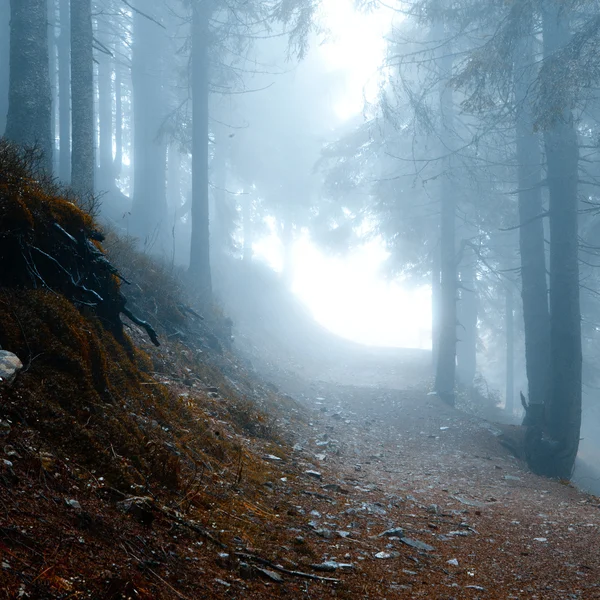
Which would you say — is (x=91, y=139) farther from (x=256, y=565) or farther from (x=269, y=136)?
(x=269, y=136)

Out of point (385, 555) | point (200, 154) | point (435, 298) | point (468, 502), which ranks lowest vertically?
point (468, 502)

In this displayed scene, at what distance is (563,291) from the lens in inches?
391

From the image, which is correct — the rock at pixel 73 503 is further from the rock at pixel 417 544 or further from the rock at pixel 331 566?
the rock at pixel 417 544

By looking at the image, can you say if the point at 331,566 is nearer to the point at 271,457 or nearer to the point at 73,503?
the point at 73,503

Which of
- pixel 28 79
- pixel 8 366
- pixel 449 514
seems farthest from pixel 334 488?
pixel 28 79

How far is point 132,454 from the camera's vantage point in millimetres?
3246

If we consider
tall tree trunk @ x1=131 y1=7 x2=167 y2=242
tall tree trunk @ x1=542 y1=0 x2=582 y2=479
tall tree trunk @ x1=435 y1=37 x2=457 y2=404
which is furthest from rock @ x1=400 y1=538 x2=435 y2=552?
tall tree trunk @ x1=131 y1=7 x2=167 y2=242

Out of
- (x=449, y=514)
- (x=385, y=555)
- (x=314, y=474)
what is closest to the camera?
(x=385, y=555)

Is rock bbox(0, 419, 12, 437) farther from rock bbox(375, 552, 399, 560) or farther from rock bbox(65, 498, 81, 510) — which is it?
rock bbox(375, 552, 399, 560)

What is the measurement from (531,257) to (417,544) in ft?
32.7

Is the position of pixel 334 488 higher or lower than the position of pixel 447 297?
lower

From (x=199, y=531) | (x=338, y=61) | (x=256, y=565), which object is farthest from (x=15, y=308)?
Result: (x=338, y=61)

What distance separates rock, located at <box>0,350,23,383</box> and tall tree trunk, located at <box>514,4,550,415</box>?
1120cm

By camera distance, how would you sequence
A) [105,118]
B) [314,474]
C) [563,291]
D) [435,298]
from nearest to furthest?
[314,474]
[563,291]
[435,298]
[105,118]
